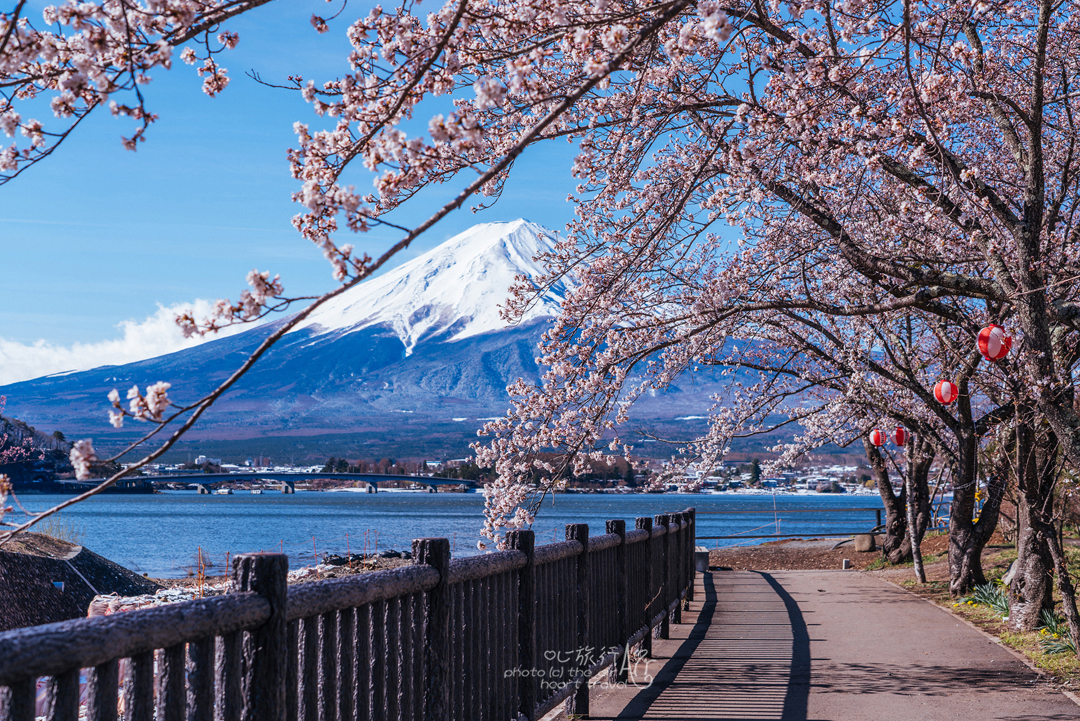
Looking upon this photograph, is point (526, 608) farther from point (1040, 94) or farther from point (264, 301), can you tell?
point (1040, 94)

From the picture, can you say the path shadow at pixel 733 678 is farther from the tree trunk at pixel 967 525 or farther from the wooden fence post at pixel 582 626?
the tree trunk at pixel 967 525

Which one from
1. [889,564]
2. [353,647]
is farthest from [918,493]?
[353,647]

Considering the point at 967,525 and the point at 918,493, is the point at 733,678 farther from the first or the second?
the point at 918,493

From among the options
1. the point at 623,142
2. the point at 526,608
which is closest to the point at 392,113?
the point at 526,608

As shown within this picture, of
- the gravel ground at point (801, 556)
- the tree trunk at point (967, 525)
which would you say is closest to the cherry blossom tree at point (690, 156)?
the tree trunk at point (967, 525)

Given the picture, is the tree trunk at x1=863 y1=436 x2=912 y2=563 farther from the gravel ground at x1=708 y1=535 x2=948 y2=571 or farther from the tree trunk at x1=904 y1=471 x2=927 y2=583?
the tree trunk at x1=904 y1=471 x2=927 y2=583

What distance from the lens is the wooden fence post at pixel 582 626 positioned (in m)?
5.84

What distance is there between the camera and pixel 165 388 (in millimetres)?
2867

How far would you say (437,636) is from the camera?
149 inches

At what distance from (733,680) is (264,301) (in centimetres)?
521

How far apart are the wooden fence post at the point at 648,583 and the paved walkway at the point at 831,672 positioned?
0.16 m

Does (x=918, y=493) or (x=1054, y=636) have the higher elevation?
(x=918, y=493)

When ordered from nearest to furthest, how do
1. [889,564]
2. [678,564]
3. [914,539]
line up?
1. [678,564]
2. [914,539]
3. [889,564]

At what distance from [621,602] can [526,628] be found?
94.3 inches
